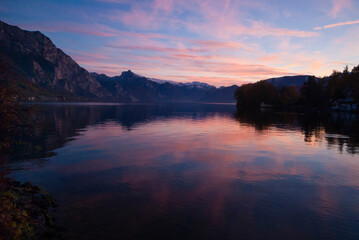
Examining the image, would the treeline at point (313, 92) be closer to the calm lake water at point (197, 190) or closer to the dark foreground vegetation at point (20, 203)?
the calm lake water at point (197, 190)

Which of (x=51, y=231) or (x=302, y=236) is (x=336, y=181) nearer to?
(x=302, y=236)

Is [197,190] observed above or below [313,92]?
below

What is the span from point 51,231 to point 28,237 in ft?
4.23

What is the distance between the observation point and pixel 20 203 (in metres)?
13.7

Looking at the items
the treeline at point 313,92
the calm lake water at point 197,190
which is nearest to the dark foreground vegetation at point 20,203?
the calm lake water at point 197,190

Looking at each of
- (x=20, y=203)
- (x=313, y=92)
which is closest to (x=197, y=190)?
(x=20, y=203)

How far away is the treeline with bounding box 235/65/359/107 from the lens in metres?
140

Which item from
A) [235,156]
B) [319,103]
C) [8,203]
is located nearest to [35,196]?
[8,203]

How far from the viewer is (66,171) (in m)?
21.8

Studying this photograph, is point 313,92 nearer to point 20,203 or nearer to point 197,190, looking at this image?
point 197,190

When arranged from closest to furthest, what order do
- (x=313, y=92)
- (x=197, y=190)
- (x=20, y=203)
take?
(x=20, y=203), (x=197, y=190), (x=313, y=92)

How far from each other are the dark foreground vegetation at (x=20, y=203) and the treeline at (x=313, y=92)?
431 feet

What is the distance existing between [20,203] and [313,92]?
166856mm

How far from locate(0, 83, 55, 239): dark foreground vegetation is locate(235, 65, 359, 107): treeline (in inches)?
5178
